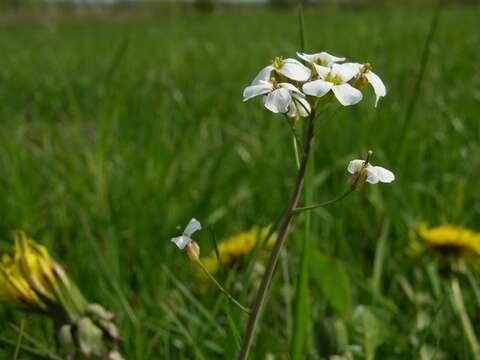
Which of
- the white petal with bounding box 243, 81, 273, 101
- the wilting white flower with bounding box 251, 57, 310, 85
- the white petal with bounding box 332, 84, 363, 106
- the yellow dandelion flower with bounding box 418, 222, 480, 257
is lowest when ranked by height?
the yellow dandelion flower with bounding box 418, 222, 480, 257

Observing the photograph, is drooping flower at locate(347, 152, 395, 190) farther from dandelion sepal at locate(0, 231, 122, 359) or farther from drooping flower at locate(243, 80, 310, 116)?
dandelion sepal at locate(0, 231, 122, 359)

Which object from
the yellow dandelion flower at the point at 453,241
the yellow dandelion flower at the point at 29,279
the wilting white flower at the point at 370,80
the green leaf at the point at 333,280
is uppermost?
the wilting white flower at the point at 370,80

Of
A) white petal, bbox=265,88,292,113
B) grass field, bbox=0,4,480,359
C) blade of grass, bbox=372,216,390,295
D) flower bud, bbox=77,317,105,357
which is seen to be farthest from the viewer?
blade of grass, bbox=372,216,390,295

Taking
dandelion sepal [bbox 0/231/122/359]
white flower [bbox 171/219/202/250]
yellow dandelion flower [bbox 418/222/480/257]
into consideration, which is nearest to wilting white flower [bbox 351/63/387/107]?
white flower [bbox 171/219/202/250]

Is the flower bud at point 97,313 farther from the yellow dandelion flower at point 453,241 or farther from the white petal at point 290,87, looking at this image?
the yellow dandelion flower at point 453,241

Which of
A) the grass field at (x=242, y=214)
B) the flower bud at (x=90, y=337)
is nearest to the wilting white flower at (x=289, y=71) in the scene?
the grass field at (x=242, y=214)

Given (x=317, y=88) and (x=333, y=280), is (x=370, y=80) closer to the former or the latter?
(x=317, y=88)

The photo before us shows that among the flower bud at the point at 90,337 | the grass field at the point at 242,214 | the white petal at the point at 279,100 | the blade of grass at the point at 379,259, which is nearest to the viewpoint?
the white petal at the point at 279,100

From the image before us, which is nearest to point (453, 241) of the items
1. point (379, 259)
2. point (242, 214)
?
point (379, 259)
